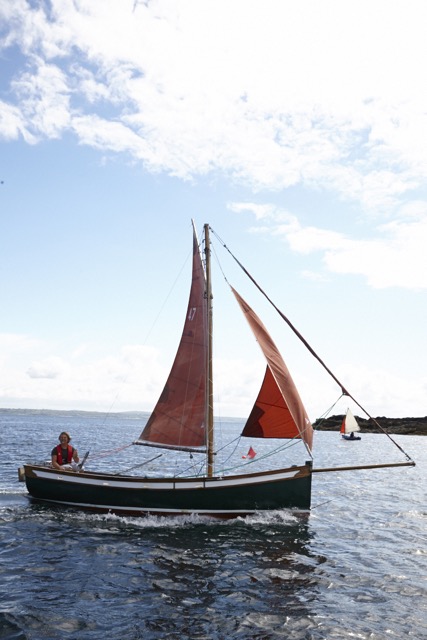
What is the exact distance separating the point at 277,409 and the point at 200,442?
382 cm

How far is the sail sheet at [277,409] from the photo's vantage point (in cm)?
1891

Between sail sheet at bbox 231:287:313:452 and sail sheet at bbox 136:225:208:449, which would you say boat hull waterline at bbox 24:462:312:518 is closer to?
sail sheet at bbox 231:287:313:452

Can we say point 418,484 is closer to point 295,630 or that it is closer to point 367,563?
point 367,563

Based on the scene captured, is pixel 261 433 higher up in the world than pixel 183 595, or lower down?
higher up

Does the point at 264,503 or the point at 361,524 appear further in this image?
the point at 361,524

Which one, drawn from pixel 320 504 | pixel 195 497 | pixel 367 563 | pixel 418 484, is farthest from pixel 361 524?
pixel 418 484

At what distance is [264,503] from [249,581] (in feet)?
19.6

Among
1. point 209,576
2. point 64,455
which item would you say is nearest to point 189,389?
point 64,455

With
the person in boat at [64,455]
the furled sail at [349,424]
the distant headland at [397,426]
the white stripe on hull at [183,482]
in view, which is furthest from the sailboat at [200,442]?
the distant headland at [397,426]

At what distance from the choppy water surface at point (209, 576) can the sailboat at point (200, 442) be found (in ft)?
2.36

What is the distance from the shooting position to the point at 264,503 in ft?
63.4

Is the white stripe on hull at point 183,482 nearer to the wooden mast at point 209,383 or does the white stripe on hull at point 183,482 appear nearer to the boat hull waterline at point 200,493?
the boat hull waterline at point 200,493

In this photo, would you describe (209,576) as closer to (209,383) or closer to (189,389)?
(209,383)

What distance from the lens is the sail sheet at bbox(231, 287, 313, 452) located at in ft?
62.0
